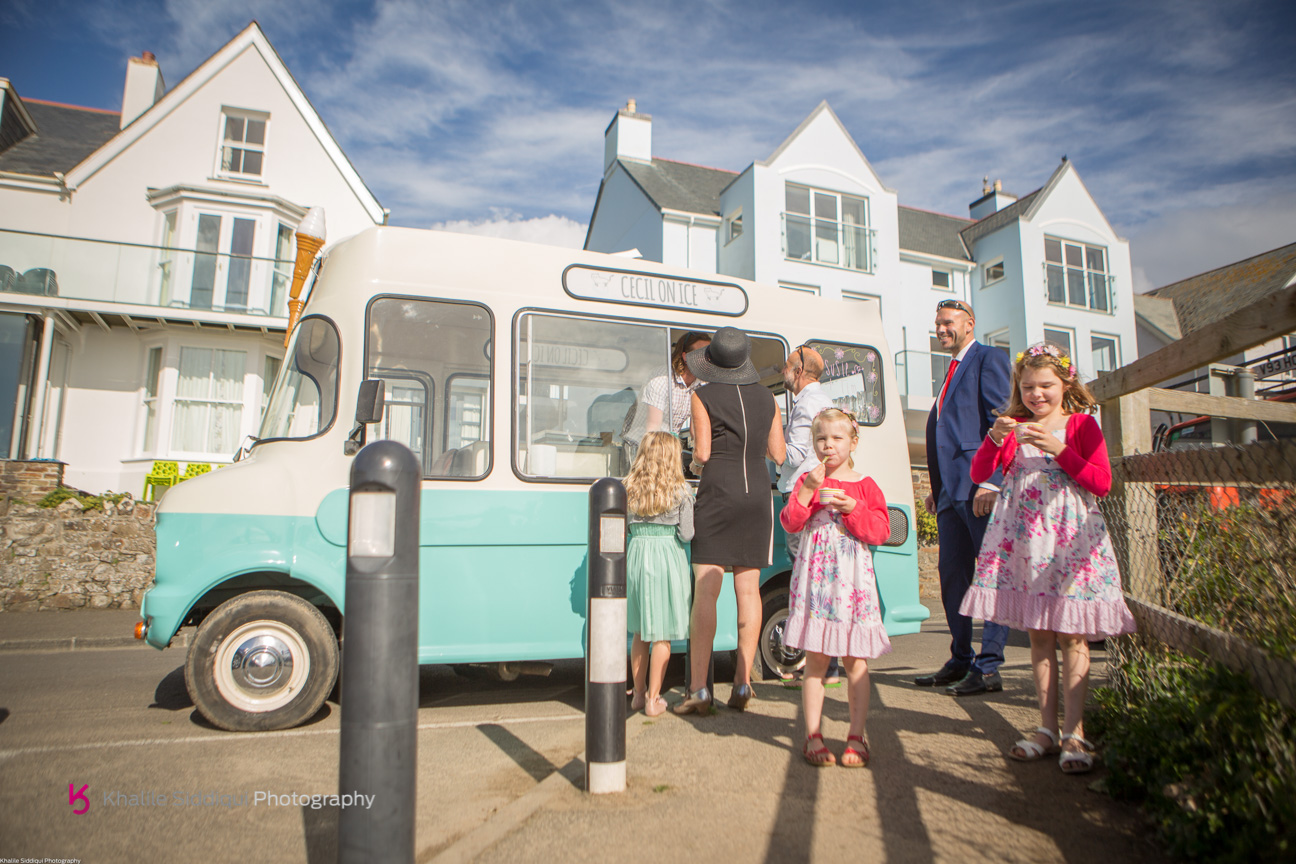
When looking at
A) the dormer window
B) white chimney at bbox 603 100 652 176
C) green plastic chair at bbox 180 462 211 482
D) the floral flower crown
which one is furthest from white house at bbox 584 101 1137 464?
the floral flower crown

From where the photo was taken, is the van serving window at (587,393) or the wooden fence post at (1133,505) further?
the van serving window at (587,393)

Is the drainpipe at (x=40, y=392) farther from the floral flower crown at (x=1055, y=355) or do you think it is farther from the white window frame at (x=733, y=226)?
the floral flower crown at (x=1055, y=355)

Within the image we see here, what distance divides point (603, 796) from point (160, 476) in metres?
15.7

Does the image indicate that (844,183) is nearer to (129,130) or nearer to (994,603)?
(129,130)

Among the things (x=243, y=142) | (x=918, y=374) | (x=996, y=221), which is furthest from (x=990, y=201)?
(x=243, y=142)

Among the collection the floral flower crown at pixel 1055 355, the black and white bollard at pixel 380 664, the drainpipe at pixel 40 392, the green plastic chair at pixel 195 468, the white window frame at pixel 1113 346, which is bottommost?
the black and white bollard at pixel 380 664

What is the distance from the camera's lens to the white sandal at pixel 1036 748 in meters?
3.29

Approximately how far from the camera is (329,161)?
19828 millimetres

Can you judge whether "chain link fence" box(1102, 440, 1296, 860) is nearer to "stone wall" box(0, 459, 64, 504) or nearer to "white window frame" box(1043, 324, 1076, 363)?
"stone wall" box(0, 459, 64, 504)

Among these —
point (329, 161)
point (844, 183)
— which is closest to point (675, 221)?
point (844, 183)

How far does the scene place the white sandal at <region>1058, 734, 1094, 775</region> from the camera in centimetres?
306

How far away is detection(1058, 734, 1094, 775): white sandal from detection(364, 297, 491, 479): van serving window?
10.8ft

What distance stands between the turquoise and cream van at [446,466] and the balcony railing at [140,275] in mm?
13913

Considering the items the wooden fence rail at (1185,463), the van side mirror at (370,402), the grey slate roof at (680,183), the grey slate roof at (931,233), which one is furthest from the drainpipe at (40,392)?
the grey slate roof at (931,233)
